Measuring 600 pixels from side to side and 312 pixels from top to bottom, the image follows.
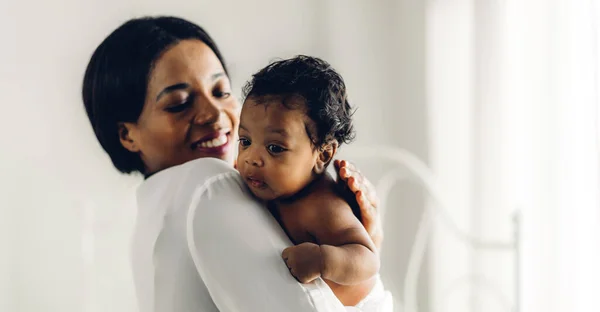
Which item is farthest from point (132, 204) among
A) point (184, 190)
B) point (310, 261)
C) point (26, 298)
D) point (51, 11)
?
point (310, 261)

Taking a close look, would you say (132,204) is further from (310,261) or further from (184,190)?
(310,261)

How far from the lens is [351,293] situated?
814 mm

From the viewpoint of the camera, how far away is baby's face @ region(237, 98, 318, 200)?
2.54 feet

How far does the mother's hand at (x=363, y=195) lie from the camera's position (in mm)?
828

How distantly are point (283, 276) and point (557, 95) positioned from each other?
2.76 feet

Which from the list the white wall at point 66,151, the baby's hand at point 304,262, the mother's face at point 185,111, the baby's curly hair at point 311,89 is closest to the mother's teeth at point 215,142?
the mother's face at point 185,111

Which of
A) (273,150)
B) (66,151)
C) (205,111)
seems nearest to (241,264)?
(273,150)

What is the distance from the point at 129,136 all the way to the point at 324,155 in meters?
0.28

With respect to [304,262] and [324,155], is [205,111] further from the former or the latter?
[304,262]

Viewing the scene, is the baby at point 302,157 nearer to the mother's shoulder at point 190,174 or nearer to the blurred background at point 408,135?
the mother's shoulder at point 190,174

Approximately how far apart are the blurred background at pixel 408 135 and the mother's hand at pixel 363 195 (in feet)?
1.65

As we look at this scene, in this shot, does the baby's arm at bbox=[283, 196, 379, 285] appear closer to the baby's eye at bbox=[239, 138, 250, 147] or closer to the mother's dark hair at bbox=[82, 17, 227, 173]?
the baby's eye at bbox=[239, 138, 250, 147]

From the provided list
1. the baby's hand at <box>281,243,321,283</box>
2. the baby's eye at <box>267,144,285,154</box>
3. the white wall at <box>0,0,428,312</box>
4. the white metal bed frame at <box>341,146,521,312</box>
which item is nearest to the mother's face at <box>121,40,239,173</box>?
the baby's eye at <box>267,144,285,154</box>

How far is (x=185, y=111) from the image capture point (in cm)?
87
